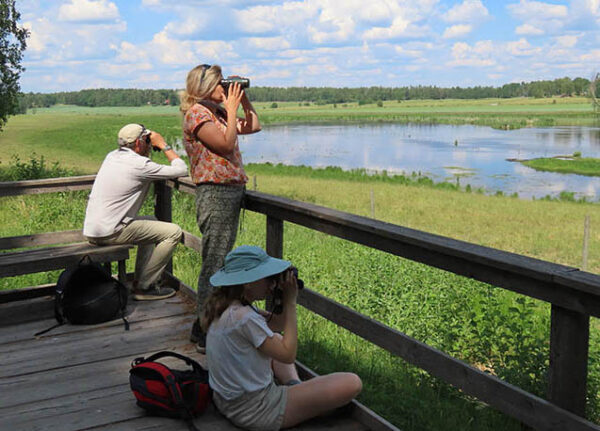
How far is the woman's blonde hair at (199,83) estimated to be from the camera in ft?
12.9

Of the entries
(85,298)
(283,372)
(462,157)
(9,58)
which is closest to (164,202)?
(85,298)

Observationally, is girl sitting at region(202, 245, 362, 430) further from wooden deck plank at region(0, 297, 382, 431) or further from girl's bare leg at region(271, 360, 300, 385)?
girl's bare leg at region(271, 360, 300, 385)

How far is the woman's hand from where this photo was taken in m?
3.92

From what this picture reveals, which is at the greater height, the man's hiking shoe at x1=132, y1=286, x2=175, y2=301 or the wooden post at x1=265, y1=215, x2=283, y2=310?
the wooden post at x1=265, y1=215, x2=283, y2=310

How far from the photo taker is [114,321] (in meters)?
4.66

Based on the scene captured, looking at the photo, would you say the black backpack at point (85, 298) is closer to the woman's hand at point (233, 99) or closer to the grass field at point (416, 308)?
the grass field at point (416, 308)

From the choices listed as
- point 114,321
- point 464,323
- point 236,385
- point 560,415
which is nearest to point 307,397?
point 236,385

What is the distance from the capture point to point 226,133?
3.89 metres

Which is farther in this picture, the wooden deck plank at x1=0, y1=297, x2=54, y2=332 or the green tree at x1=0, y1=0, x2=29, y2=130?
the green tree at x1=0, y1=0, x2=29, y2=130

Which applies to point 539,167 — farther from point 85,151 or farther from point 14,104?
point 14,104

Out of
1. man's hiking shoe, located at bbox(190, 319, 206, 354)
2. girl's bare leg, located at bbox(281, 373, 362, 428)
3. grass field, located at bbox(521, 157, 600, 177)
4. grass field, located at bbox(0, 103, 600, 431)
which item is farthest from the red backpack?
grass field, located at bbox(521, 157, 600, 177)

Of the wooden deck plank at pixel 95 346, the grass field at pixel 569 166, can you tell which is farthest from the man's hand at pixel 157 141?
the grass field at pixel 569 166

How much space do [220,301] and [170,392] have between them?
506mm

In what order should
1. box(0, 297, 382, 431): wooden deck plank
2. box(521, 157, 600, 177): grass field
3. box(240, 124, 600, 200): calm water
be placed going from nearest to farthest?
box(0, 297, 382, 431): wooden deck plank
box(240, 124, 600, 200): calm water
box(521, 157, 600, 177): grass field
